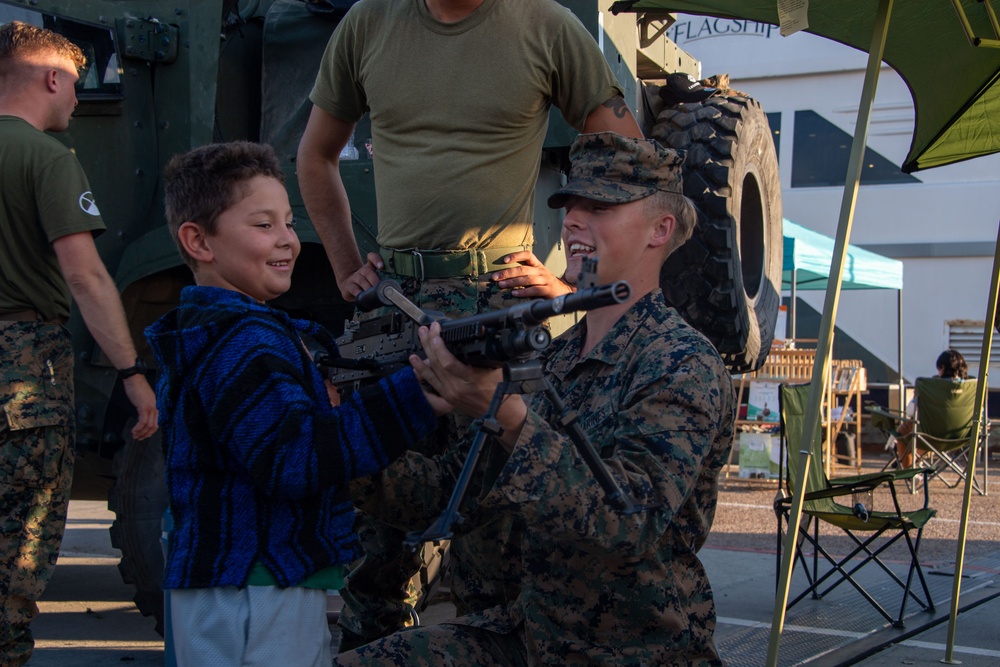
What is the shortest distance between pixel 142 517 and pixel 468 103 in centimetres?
229

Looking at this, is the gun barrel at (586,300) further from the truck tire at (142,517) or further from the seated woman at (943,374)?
the seated woman at (943,374)

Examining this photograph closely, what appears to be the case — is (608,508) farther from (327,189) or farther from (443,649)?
(327,189)

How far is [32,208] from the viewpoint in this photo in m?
3.60

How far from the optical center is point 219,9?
474 centimetres

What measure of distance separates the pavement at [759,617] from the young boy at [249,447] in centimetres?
265

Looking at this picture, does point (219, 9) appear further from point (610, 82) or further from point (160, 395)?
point (160, 395)

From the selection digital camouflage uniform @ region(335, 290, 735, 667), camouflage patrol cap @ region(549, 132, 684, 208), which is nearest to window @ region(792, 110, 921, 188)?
camouflage patrol cap @ region(549, 132, 684, 208)

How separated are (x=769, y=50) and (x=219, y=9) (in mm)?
14494

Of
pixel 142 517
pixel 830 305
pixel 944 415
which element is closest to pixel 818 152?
pixel 944 415

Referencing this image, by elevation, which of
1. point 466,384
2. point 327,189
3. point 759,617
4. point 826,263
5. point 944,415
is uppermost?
point 327,189

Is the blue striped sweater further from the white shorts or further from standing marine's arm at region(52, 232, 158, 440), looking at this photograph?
standing marine's arm at region(52, 232, 158, 440)

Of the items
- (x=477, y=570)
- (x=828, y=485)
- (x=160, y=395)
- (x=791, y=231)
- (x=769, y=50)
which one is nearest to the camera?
(x=160, y=395)

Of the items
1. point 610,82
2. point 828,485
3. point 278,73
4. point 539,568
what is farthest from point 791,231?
point 539,568

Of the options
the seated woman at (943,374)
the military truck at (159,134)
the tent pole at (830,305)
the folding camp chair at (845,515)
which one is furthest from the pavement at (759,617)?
the seated woman at (943,374)
